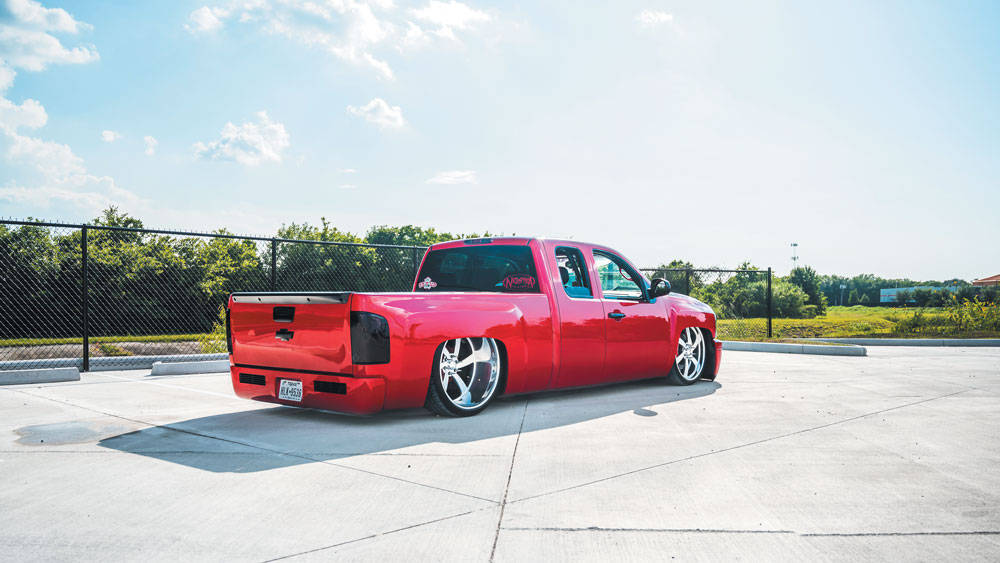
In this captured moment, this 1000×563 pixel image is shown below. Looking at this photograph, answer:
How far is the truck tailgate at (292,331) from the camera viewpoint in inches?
220

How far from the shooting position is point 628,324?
7.75m

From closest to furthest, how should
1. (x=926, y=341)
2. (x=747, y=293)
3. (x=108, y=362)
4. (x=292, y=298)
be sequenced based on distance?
(x=292, y=298) < (x=108, y=362) < (x=926, y=341) < (x=747, y=293)

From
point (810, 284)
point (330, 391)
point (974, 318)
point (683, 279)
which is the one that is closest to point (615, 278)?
point (330, 391)

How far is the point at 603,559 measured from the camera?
291 cm

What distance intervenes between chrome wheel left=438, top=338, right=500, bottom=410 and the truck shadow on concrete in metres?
0.19

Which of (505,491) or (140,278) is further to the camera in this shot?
(140,278)

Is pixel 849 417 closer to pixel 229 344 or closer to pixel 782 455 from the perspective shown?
pixel 782 455

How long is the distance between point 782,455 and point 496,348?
2.69 metres

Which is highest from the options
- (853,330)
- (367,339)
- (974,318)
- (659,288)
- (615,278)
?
(615,278)

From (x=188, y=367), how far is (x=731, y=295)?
14011mm

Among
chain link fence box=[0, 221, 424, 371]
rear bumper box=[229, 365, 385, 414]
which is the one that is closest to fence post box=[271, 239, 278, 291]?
chain link fence box=[0, 221, 424, 371]

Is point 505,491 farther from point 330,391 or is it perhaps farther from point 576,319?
point 576,319

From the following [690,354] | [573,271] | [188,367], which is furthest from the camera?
[188,367]

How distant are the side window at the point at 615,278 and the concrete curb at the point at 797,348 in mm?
7331
